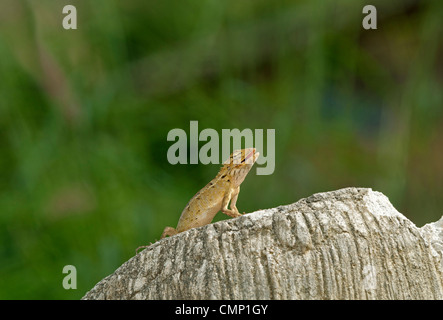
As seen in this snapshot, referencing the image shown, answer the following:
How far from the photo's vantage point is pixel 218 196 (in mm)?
1200

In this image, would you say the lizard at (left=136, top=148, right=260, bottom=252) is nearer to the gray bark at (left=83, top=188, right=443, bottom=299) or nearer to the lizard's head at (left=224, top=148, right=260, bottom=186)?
the lizard's head at (left=224, top=148, right=260, bottom=186)

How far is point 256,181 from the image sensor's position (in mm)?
2188

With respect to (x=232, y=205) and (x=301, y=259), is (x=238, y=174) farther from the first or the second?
(x=301, y=259)

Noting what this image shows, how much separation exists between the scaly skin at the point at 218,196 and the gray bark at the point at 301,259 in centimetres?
38

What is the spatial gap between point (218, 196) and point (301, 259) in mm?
513

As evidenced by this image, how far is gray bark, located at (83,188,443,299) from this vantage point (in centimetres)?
69

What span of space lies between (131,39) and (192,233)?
6.32 feet

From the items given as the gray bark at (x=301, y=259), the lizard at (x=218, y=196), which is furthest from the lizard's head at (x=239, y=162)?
the gray bark at (x=301, y=259)

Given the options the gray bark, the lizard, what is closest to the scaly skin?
the lizard

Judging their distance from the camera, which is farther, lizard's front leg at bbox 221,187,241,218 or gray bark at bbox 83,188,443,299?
lizard's front leg at bbox 221,187,241,218

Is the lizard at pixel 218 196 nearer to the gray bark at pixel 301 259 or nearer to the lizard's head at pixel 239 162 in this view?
the lizard's head at pixel 239 162

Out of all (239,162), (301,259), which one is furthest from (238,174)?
(301,259)

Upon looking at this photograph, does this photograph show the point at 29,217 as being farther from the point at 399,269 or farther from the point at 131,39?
the point at 399,269

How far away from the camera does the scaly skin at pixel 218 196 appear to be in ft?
3.78
